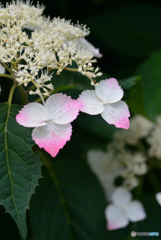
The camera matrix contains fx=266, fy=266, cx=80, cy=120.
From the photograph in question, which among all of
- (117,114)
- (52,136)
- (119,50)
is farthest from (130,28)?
(52,136)

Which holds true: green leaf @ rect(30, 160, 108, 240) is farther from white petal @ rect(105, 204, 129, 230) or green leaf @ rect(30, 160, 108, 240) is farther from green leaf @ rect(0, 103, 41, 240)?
green leaf @ rect(0, 103, 41, 240)

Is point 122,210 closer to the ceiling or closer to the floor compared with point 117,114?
closer to the floor

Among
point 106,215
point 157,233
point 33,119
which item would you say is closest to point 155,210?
point 157,233

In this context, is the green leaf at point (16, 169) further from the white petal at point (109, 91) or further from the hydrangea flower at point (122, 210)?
the hydrangea flower at point (122, 210)

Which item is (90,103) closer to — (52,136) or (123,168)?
(52,136)

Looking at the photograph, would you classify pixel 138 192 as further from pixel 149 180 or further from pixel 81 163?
pixel 81 163
